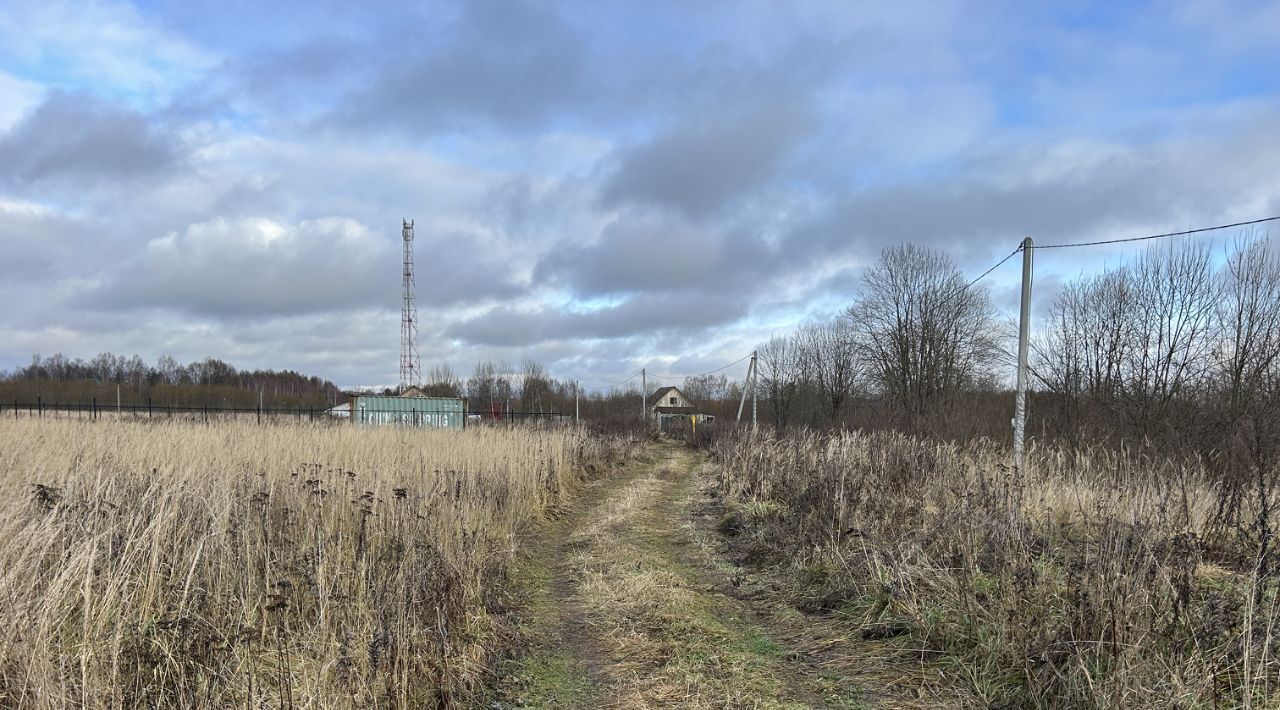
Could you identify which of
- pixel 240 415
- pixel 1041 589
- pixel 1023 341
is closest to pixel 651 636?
pixel 1041 589

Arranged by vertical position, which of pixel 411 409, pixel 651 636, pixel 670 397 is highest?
pixel 411 409

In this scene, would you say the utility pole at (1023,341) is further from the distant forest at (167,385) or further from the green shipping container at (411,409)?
the distant forest at (167,385)

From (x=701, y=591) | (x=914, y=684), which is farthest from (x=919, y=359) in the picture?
(x=914, y=684)

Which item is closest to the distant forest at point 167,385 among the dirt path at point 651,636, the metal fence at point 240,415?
the metal fence at point 240,415

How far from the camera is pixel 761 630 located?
15.7 feet

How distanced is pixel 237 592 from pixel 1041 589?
4.70 metres

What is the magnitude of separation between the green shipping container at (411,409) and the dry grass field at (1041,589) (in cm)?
2302

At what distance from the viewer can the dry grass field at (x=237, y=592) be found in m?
2.81

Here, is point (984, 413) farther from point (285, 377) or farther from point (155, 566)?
point (285, 377)

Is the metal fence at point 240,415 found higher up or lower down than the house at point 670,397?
higher up

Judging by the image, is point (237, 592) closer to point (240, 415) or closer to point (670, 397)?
point (240, 415)

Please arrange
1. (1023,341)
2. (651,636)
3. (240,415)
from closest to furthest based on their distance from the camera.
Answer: (651,636) → (1023,341) → (240,415)

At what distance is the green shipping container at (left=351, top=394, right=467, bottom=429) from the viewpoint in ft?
91.0

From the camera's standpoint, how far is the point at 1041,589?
147 inches
